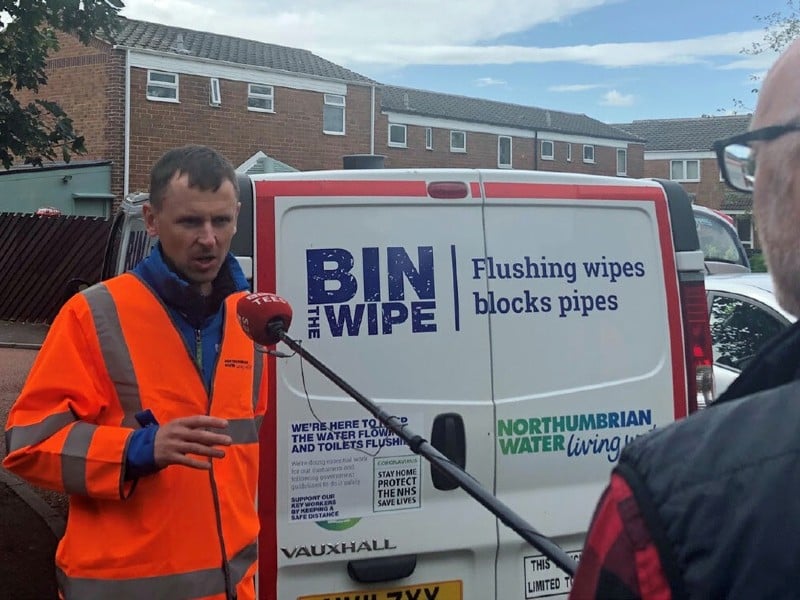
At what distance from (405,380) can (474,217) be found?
634 millimetres

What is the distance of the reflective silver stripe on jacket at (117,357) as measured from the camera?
2.53 meters

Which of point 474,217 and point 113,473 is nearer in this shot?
point 113,473

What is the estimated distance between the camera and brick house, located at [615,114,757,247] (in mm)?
53250

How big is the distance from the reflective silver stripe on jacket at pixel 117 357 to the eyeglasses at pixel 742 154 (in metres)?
1.55

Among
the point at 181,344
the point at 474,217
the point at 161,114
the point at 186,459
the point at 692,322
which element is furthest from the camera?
the point at 161,114

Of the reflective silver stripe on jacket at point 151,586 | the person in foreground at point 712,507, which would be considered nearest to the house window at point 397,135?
the reflective silver stripe on jacket at point 151,586

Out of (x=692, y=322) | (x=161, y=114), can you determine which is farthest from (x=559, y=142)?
(x=692, y=322)

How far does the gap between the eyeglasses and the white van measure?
1787 millimetres

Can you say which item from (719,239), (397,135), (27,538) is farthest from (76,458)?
(397,135)

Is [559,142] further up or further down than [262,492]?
further up

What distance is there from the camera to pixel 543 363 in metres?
3.55

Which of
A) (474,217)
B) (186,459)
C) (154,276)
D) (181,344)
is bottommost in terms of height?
(186,459)

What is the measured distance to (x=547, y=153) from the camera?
4612 centimetres

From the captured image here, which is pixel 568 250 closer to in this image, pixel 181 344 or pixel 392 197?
pixel 392 197
